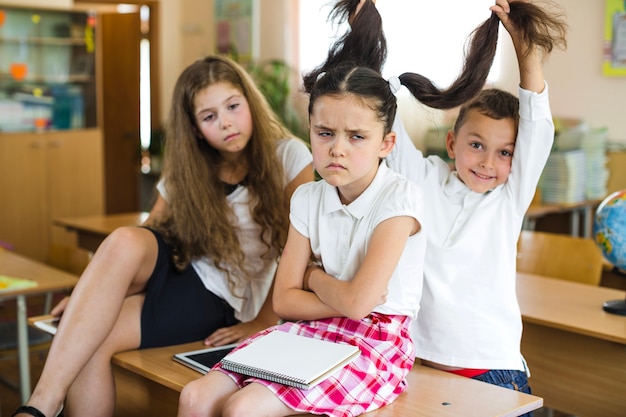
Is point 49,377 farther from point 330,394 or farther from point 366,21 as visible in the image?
point 366,21

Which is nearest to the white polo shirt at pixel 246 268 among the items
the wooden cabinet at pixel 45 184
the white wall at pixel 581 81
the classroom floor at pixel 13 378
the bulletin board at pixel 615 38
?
the classroom floor at pixel 13 378

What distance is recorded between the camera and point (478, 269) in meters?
2.01

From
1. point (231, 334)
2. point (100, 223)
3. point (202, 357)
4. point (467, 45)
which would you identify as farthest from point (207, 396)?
point (100, 223)

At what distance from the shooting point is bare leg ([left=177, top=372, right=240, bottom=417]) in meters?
1.73

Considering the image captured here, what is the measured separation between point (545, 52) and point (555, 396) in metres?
1.11

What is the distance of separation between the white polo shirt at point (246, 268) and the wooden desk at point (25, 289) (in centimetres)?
69

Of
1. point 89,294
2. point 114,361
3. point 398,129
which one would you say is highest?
point 398,129

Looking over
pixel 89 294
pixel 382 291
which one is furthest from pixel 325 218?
pixel 89 294

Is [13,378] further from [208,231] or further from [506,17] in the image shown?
[506,17]

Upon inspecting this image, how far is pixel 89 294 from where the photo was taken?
216cm

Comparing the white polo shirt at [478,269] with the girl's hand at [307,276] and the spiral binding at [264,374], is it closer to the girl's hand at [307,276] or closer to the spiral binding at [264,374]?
the girl's hand at [307,276]

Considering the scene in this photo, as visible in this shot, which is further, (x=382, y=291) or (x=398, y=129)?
(x=398, y=129)

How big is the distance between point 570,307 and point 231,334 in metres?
1.04

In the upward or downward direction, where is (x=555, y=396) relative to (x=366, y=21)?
downward
